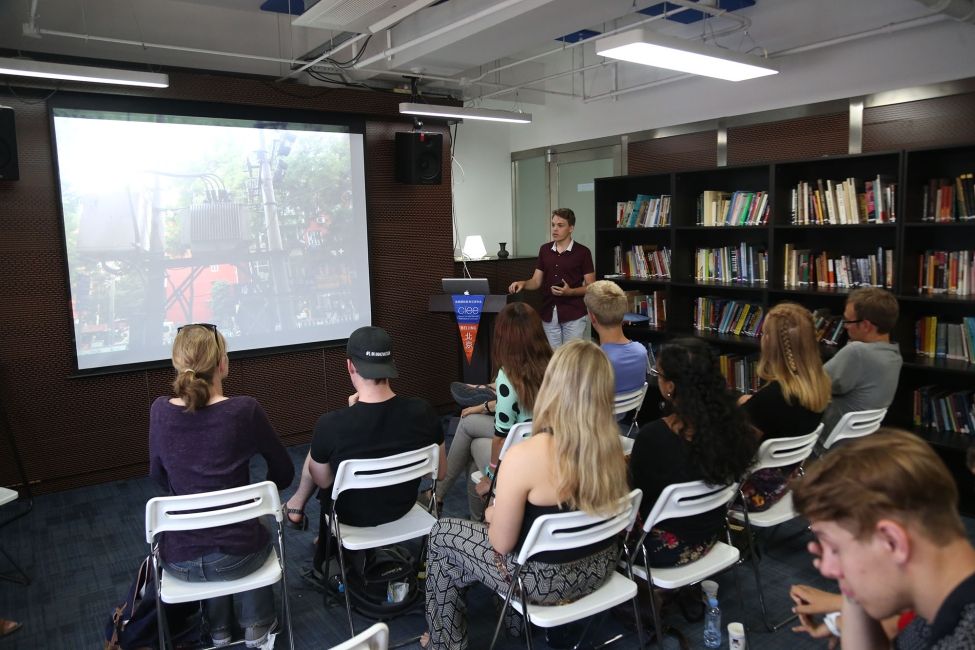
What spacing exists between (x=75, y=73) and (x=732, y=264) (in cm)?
454

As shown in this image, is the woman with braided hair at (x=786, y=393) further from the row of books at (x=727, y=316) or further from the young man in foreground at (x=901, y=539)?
the row of books at (x=727, y=316)

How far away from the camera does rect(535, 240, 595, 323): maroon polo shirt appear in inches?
221

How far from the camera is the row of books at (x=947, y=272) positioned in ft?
13.1

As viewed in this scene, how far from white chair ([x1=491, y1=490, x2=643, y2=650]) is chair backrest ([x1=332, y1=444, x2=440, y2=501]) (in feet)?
2.02

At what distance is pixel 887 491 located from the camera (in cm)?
110

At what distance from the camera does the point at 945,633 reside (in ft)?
3.62

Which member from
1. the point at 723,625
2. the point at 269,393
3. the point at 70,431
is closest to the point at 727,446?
the point at 723,625

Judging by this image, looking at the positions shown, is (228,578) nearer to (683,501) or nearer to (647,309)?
(683,501)

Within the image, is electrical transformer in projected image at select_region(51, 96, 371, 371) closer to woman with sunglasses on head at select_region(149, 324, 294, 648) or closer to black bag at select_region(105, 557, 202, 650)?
woman with sunglasses on head at select_region(149, 324, 294, 648)

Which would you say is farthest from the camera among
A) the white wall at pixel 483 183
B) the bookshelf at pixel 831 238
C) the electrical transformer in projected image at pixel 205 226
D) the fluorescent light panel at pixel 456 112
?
the white wall at pixel 483 183

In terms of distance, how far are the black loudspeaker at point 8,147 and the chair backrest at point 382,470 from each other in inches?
121

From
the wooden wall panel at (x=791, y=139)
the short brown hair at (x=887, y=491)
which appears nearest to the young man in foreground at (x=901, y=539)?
the short brown hair at (x=887, y=491)

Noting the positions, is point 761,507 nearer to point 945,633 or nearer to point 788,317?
point 788,317

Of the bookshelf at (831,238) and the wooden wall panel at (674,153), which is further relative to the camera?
the wooden wall panel at (674,153)
